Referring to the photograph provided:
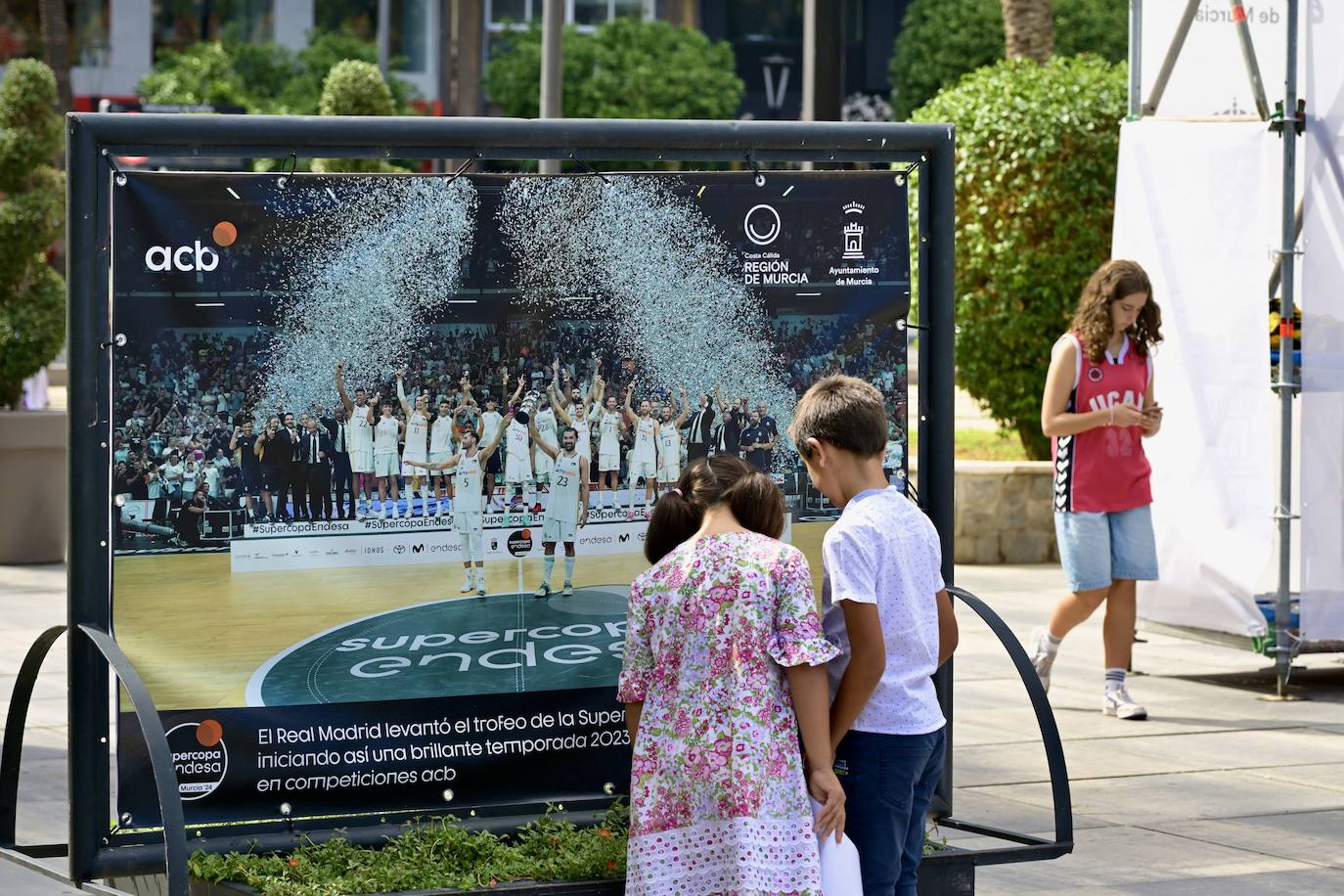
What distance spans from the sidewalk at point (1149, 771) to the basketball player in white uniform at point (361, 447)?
1814mm

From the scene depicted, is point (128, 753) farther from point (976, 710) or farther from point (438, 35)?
point (438, 35)

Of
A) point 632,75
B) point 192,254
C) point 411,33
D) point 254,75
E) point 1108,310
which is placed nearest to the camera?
Result: point 192,254

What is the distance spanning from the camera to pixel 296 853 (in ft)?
14.8

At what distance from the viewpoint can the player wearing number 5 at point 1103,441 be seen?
7.71 metres

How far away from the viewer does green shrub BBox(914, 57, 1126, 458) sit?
12.8 metres

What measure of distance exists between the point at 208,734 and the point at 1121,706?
14.9ft

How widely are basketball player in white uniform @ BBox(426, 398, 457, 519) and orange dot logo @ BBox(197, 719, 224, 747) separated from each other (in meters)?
0.73

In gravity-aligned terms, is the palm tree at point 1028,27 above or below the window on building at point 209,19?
below

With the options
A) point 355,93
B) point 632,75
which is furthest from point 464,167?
point 632,75

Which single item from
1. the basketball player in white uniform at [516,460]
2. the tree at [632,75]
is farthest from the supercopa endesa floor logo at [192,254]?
the tree at [632,75]

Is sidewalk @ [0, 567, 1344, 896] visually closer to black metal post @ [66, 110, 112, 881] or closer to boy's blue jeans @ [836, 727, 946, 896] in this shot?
black metal post @ [66, 110, 112, 881]

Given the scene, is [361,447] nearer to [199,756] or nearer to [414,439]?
[414,439]

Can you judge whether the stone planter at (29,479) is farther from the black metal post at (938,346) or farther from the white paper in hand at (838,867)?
the white paper in hand at (838,867)

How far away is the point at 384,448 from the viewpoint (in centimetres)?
464
